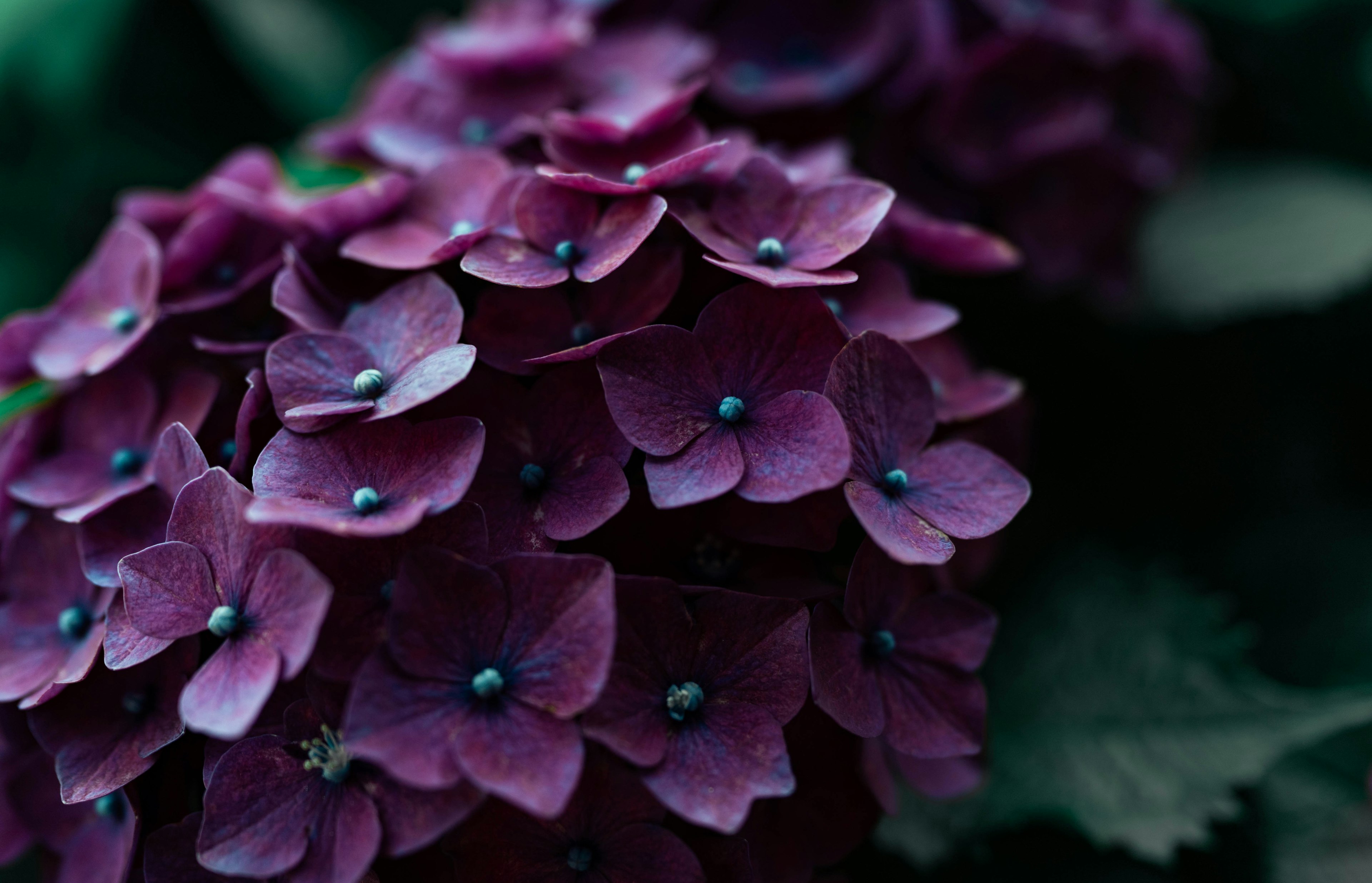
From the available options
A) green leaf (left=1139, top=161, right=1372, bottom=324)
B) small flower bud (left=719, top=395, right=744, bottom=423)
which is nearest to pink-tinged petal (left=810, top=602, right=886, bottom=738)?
small flower bud (left=719, top=395, right=744, bottom=423)

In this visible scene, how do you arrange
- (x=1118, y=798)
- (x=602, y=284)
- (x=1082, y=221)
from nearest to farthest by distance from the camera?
1. (x=602, y=284)
2. (x=1118, y=798)
3. (x=1082, y=221)

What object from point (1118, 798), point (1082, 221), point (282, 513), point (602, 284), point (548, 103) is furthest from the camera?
point (1082, 221)

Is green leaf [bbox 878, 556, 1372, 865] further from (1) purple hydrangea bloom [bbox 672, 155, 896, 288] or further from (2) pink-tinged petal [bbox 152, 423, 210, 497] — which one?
(2) pink-tinged petal [bbox 152, 423, 210, 497]

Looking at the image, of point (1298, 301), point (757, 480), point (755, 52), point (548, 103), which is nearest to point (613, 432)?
point (757, 480)

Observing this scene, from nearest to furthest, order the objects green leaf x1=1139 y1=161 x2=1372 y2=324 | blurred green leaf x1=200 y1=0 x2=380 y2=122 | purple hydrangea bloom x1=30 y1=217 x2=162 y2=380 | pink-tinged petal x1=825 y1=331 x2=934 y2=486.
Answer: pink-tinged petal x1=825 y1=331 x2=934 y2=486 → purple hydrangea bloom x1=30 y1=217 x2=162 y2=380 → green leaf x1=1139 y1=161 x2=1372 y2=324 → blurred green leaf x1=200 y1=0 x2=380 y2=122

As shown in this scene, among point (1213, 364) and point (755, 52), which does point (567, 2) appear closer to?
point (755, 52)

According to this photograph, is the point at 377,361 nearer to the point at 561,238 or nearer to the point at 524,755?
the point at 561,238

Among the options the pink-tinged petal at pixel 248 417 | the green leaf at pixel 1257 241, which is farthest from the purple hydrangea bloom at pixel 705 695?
the green leaf at pixel 1257 241
